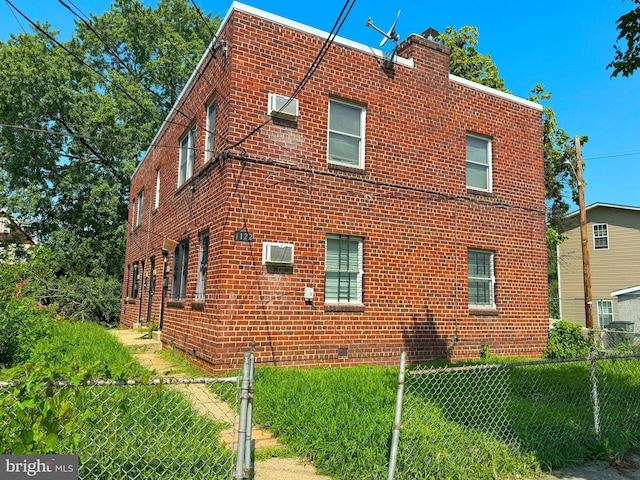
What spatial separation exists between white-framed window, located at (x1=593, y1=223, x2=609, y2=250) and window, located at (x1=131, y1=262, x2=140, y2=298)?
2361 centimetres

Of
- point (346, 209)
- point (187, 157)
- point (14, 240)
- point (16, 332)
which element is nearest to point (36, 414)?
point (16, 332)

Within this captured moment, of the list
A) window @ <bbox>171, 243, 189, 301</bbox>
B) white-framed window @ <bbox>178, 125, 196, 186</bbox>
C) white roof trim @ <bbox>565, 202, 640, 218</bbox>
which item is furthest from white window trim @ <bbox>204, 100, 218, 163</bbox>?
white roof trim @ <bbox>565, 202, 640, 218</bbox>

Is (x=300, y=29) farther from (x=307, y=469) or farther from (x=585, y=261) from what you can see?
(x=585, y=261)

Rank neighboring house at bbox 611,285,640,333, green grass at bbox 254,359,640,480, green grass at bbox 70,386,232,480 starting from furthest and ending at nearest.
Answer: neighboring house at bbox 611,285,640,333 < green grass at bbox 254,359,640,480 < green grass at bbox 70,386,232,480

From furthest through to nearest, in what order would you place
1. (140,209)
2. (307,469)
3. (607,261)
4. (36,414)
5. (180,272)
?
(607,261)
(140,209)
(180,272)
(307,469)
(36,414)

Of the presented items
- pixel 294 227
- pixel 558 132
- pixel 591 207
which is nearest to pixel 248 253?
pixel 294 227

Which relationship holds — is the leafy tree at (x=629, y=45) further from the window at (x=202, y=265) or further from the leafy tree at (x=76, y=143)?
the leafy tree at (x=76, y=143)

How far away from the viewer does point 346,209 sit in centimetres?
970

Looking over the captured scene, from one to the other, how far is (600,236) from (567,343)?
Answer: 16544 mm

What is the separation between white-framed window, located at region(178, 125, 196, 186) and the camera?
11.7m

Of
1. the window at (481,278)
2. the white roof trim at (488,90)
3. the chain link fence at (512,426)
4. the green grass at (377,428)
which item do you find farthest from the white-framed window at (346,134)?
the chain link fence at (512,426)

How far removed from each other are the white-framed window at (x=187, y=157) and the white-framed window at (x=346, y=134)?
11.6 ft

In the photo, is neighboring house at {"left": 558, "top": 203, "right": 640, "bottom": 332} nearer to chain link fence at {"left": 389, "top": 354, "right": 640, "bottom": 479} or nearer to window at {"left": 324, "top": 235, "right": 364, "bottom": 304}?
window at {"left": 324, "top": 235, "right": 364, "bottom": 304}

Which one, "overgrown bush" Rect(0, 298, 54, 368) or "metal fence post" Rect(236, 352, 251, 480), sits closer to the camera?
"metal fence post" Rect(236, 352, 251, 480)
